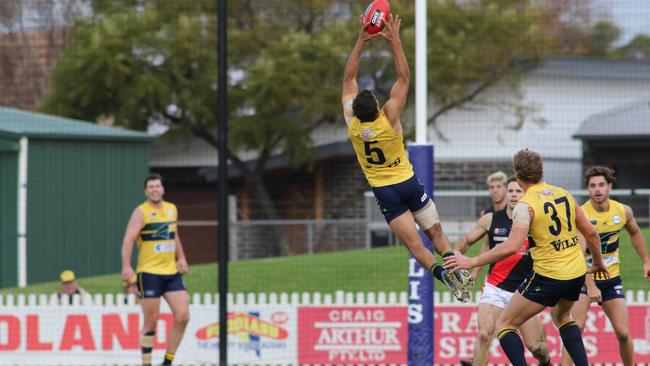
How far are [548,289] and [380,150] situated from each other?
1.67m

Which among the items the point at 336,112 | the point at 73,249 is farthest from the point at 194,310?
the point at 336,112

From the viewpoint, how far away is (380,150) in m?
8.40

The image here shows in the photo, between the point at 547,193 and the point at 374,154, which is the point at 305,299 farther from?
the point at 547,193

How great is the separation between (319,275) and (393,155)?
8.83m

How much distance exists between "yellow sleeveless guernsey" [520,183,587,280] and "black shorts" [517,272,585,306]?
37mm

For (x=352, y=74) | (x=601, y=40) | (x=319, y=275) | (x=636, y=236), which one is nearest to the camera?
(x=352, y=74)

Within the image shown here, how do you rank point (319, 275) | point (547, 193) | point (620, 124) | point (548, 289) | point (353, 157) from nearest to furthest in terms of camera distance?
point (547, 193)
point (548, 289)
point (319, 275)
point (620, 124)
point (353, 157)

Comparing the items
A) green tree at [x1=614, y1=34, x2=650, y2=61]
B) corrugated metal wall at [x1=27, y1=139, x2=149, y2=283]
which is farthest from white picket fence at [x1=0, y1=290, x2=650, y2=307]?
green tree at [x1=614, y1=34, x2=650, y2=61]

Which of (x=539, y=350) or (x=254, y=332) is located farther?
(x=254, y=332)

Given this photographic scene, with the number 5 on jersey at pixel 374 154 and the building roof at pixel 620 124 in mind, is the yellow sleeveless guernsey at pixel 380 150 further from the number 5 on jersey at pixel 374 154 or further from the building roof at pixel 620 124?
the building roof at pixel 620 124

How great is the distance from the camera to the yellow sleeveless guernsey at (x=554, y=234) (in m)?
7.75

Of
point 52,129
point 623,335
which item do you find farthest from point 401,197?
point 52,129

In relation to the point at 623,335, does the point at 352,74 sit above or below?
above

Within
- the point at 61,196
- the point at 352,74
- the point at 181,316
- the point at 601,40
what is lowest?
the point at 181,316
